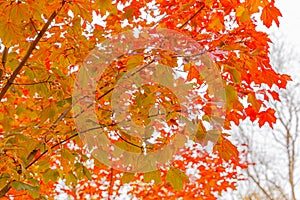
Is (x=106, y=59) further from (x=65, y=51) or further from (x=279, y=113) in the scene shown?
(x=279, y=113)

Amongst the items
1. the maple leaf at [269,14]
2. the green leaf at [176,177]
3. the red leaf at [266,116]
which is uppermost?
the maple leaf at [269,14]

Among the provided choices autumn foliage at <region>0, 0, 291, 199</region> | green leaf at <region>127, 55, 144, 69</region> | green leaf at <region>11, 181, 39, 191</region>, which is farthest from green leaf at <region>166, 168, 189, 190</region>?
green leaf at <region>11, 181, 39, 191</region>

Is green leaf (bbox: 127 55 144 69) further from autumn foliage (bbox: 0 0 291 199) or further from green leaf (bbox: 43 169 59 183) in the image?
green leaf (bbox: 43 169 59 183)

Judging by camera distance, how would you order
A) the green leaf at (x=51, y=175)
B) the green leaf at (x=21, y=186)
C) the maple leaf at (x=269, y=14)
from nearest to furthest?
the green leaf at (x=21, y=186) < the maple leaf at (x=269, y=14) < the green leaf at (x=51, y=175)

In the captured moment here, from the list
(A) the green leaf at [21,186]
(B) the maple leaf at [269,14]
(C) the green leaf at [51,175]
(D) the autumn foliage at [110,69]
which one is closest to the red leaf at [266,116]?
(D) the autumn foliage at [110,69]

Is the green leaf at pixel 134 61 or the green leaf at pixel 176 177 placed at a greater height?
the green leaf at pixel 134 61

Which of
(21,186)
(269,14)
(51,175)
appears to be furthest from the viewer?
(51,175)

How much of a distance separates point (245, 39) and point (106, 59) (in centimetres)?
89

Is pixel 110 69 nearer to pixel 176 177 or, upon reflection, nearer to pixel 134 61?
pixel 134 61

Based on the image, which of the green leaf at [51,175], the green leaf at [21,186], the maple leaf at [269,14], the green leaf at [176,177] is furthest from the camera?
the green leaf at [51,175]

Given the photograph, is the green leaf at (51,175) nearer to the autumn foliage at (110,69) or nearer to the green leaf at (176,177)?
the autumn foliage at (110,69)

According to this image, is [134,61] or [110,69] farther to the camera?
[110,69]

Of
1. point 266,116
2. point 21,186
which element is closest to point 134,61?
point 21,186

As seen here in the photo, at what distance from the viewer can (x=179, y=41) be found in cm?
254
